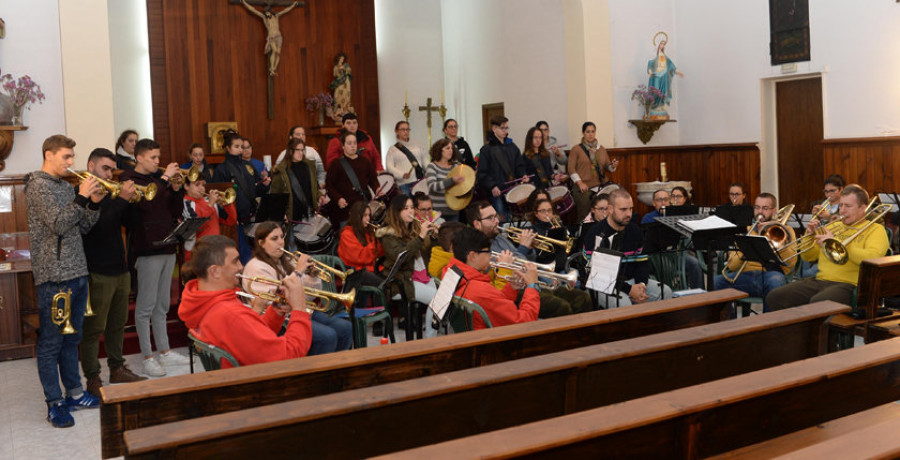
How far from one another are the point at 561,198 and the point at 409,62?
5056mm

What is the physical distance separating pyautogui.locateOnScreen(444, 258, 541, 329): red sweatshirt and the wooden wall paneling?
7.74 metres

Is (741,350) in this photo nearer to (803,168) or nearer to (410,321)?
(410,321)

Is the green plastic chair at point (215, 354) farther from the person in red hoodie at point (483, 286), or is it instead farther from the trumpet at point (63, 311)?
Answer: the trumpet at point (63, 311)

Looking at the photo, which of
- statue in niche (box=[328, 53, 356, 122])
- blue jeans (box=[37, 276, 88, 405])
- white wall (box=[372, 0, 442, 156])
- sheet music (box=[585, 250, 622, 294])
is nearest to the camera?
blue jeans (box=[37, 276, 88, 405])

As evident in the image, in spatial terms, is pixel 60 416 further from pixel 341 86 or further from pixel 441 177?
pixel 341 86

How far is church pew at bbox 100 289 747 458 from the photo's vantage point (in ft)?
10.3

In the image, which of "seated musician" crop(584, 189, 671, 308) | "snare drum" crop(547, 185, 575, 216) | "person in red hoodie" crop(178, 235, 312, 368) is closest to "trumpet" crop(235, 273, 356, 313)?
"person in red hoodie" crop(178, 235, 312, 368)

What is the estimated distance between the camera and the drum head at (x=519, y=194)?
893cm

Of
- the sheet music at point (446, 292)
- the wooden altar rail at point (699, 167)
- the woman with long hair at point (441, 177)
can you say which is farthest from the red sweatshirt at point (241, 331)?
the wooden altar rail at point (699, 167)

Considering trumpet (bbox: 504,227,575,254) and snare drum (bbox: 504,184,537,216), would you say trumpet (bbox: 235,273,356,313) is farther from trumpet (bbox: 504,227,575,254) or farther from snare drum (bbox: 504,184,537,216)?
snare drum (bbox: 504,184,537,216)

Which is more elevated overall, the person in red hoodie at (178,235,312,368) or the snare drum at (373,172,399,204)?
the snare drum at (373,172,399,204)

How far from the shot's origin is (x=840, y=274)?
577 centimetres

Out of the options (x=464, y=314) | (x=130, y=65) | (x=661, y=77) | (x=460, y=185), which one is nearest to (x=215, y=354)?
(x=464, y=314)

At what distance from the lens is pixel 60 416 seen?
5.15 meters
